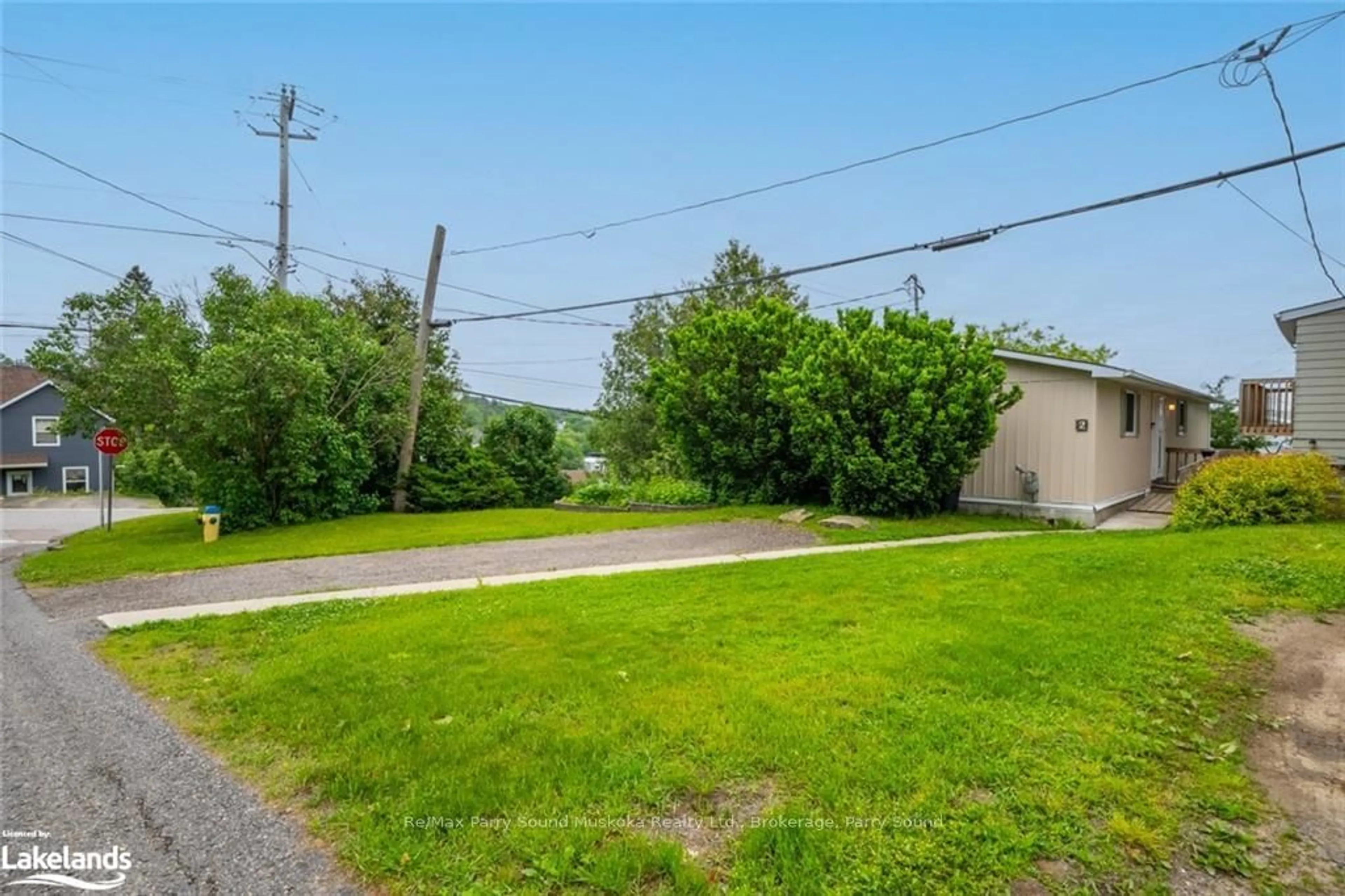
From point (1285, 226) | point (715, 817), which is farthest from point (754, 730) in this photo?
point (1285, 226)

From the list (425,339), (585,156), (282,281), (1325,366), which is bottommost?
(1325,366)

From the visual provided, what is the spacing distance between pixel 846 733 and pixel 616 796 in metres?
1.15

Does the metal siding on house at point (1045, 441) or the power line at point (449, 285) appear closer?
the metal siding on house at point (1045, 441)

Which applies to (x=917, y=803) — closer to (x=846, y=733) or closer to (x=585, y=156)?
(x=846, y=733)

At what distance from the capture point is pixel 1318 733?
3146 millimetres

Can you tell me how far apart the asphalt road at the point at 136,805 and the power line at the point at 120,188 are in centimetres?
1218

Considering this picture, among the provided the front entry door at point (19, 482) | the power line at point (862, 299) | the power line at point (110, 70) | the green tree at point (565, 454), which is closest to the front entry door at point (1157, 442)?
the power line at point (862, 299)

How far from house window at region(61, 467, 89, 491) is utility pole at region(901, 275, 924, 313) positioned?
3842 centimetres

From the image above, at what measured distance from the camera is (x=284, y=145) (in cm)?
1706

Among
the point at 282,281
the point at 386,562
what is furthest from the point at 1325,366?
the point at 282,281

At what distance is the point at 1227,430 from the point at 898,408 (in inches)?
700

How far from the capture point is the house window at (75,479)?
31297 mm

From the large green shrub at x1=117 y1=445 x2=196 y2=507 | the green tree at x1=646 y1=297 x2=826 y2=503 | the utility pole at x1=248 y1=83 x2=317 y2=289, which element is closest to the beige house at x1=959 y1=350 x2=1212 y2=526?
the green tree at x1=646 y1=297 x2=826 y2=503

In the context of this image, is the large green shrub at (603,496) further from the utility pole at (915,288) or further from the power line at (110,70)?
the utility pole at (915,288)
